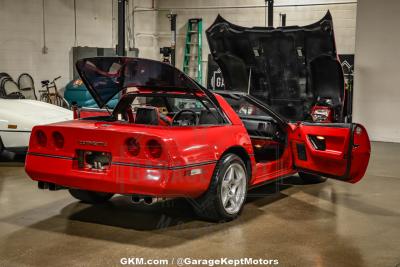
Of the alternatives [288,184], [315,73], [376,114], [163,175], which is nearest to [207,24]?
[376,114]

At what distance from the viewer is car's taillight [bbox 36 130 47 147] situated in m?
4.75

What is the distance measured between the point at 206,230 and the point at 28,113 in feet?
13.5

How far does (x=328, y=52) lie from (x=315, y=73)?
582 mm

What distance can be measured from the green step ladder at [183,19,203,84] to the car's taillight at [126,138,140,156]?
12.6 m

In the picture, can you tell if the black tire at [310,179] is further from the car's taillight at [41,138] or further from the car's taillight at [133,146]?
the car's taillight at [41,138]

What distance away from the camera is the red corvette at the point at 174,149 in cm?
430

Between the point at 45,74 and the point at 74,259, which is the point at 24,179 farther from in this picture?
the point at 45,74

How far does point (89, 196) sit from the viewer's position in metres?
5.45

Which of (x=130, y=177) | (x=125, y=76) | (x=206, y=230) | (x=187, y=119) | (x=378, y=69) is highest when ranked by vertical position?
(x=378, y=69)

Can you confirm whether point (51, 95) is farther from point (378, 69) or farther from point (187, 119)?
point (187, 119)

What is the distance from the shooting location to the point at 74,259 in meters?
3.90

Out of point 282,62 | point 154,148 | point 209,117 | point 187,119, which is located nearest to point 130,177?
point 154,148

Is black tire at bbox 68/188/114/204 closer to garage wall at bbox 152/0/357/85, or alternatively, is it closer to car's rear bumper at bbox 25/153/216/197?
car's rear bumper at bbox 25/153/216/197

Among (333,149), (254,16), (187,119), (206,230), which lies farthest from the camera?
(254,16)
